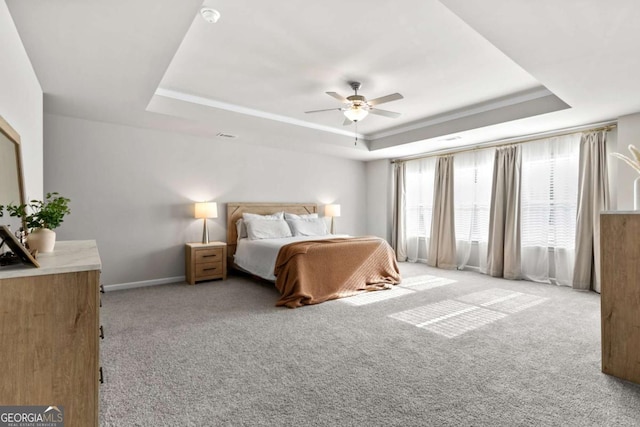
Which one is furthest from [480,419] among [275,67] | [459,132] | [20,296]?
[459,132]

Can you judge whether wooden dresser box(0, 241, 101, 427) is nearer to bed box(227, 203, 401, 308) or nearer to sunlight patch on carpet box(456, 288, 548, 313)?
bed box(227, 203, 401, 308)

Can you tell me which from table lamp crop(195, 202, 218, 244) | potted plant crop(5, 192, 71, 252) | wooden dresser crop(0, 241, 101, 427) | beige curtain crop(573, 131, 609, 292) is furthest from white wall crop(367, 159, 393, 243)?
wooden dresser crop(0, 241, 101, 427)

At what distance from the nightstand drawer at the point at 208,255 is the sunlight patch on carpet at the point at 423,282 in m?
2.82

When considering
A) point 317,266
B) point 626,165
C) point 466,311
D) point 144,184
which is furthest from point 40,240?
point 626,165

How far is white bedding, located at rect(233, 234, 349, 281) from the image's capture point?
4.31 metres

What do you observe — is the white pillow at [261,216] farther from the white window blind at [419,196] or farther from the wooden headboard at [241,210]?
the white window blind at [419,196]

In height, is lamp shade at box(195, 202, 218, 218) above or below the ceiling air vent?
below

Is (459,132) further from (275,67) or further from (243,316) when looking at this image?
(243,316)

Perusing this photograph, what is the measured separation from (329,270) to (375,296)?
687 millimetres

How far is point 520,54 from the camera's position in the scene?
8.06 ft

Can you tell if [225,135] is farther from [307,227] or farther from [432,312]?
[432,312]

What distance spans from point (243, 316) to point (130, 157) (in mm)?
2949

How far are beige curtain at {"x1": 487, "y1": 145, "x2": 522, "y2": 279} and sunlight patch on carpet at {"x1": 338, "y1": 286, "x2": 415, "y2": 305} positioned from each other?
1946 mm

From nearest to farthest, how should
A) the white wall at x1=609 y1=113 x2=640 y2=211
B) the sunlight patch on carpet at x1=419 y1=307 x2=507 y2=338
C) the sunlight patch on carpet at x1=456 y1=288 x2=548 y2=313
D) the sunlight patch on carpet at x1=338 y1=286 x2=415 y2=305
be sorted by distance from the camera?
the sunlight patch on carpet at x1=419 y1=307 x2=507 y2=338
the sunlight patch on carpet at x1=456 y1=288 x2=548 y2=313
the white wall at x1=609 y1=113 x2=640 y2=211
the sunlight patch on carpet at x1=338 y1=286 x2=415 y2=305
